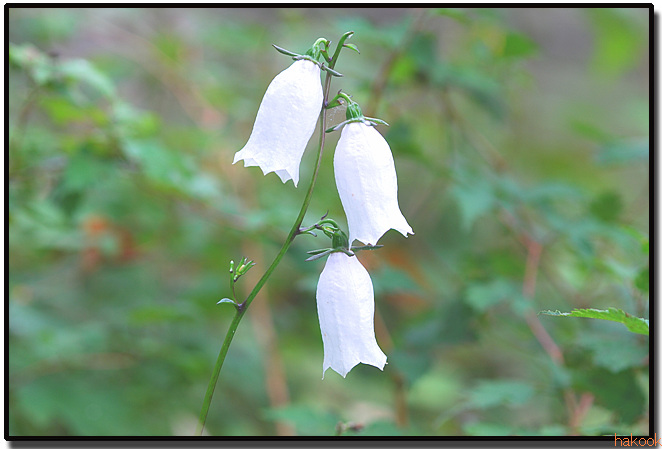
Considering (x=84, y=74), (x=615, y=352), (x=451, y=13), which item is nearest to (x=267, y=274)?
(x=615, y=352)

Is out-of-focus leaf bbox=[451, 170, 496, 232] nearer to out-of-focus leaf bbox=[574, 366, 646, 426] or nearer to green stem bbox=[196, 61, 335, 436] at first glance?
out-of-focus leaf bbox=[574, 366, 646, 426]

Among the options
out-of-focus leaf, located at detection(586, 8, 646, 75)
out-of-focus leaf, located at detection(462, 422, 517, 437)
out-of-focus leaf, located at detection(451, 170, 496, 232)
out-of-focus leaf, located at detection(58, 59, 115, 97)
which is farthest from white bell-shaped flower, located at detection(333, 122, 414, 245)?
out-of-focus leaf, located at detection(586, 8, 646, 75)

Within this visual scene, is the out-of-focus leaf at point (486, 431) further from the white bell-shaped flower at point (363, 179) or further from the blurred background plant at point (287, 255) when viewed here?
the white bell-shaped flower at point (363, 179)

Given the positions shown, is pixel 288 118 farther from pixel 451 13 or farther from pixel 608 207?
pixel 608 207

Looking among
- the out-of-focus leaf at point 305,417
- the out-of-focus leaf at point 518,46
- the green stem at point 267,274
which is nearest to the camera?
the green stem at point 267,274

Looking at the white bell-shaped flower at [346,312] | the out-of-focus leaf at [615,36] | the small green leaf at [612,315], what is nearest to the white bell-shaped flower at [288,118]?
the white bell-shaped flower at [346,312]

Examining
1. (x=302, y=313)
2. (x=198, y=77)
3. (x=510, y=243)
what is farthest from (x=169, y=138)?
(x=510, y=243)

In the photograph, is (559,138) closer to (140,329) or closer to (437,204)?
(437,204)
